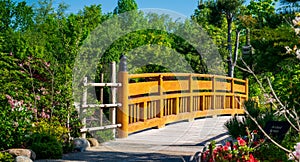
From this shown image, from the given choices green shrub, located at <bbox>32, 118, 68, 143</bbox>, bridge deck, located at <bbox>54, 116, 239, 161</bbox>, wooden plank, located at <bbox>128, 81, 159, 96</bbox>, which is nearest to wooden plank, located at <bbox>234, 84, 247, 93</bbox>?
bridge deck, located at <bbox>54, 116, 239, 161</bbox>

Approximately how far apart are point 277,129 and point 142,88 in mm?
4153

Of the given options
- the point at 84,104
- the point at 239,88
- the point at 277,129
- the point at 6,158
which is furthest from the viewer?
the point at 239,88

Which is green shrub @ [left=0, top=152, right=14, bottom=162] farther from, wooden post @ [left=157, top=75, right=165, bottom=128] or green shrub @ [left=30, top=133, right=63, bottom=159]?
wooden post @ [left=157, top=75, right=165, bottom=128]

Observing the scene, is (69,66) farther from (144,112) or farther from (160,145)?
(144,112)

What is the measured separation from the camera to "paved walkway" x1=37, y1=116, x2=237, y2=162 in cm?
671

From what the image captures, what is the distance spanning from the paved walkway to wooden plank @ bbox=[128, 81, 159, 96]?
72 centimetres

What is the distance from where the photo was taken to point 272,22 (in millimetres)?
6852

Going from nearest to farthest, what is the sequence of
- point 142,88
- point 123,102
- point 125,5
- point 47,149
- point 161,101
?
point 47,149 → point 123,102 → point 142,88 → point 161,101 → point 125,5

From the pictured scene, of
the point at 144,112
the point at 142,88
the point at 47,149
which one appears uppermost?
the point at 142,88

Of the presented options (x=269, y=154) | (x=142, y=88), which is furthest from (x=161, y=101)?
(x=269, y=154)

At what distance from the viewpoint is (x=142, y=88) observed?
949cm

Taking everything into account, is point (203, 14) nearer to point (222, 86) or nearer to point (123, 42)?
point (222, 86)

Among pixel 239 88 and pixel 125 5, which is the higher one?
pixel 125 5

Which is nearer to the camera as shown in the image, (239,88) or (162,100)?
(162,100)
